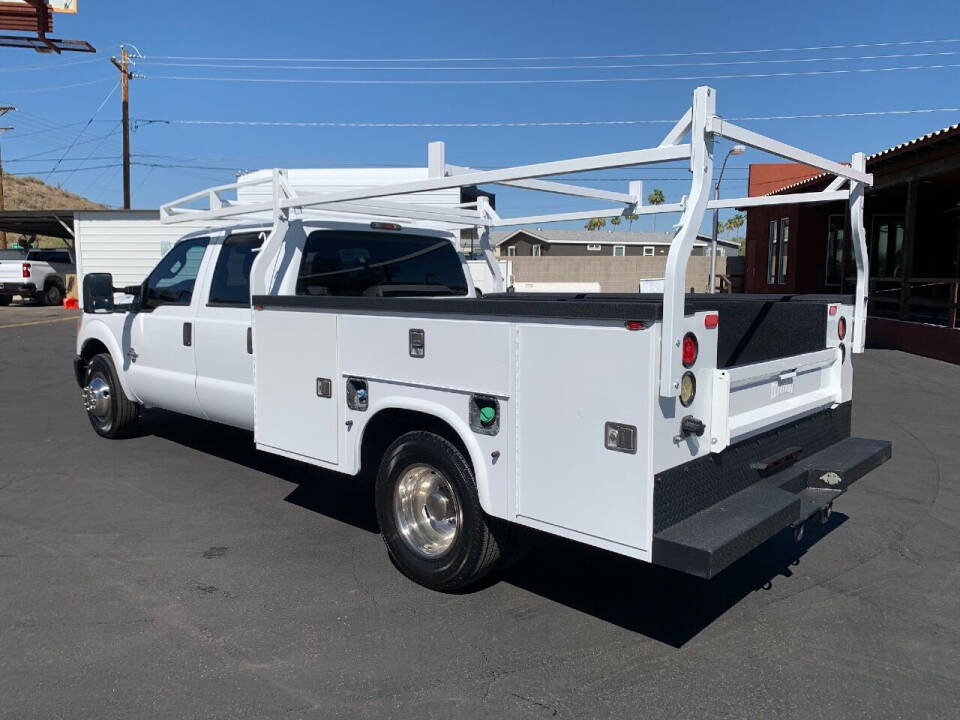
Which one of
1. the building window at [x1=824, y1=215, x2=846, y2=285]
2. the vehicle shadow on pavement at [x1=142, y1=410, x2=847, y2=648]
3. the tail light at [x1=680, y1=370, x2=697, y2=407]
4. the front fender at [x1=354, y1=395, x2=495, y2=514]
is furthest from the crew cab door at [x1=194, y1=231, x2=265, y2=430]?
the building window at [x1=824, y1=215, x2=846, y2=285]

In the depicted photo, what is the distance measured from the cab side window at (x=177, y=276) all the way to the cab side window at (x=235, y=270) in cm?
32

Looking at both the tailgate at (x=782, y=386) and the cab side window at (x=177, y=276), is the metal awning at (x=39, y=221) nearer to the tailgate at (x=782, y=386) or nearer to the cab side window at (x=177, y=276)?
the cab side window at (x=177, y=276)

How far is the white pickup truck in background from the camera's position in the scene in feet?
90.6

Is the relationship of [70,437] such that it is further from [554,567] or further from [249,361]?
[554,567]

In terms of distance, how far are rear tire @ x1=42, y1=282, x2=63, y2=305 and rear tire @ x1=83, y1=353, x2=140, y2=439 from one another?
24.9 m

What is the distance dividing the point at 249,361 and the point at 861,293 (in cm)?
394

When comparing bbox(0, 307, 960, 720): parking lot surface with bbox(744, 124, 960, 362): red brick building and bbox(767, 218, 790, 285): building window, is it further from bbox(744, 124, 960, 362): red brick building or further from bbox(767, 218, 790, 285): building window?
bbox(767, 218, 790, 285): building window

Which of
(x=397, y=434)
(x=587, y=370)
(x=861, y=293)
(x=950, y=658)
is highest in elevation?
(x=861, y=293)

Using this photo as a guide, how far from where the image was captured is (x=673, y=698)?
3152 millimetres

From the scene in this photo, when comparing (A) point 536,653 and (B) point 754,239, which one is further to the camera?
(B) point 754,239

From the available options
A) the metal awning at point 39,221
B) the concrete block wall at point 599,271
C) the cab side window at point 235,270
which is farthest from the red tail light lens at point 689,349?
the concrete block wall at point 599,271

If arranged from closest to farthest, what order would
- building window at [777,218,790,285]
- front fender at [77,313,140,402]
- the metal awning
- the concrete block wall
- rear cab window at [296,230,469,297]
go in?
rear cab window at [296,230,469,297] < front fender at [77,313,140,402] < building window at [777,218,790,285] < the metal awning < the concrete block wall

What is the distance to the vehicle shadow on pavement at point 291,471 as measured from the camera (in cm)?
558

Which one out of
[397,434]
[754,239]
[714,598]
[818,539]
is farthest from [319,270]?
[754,239]
